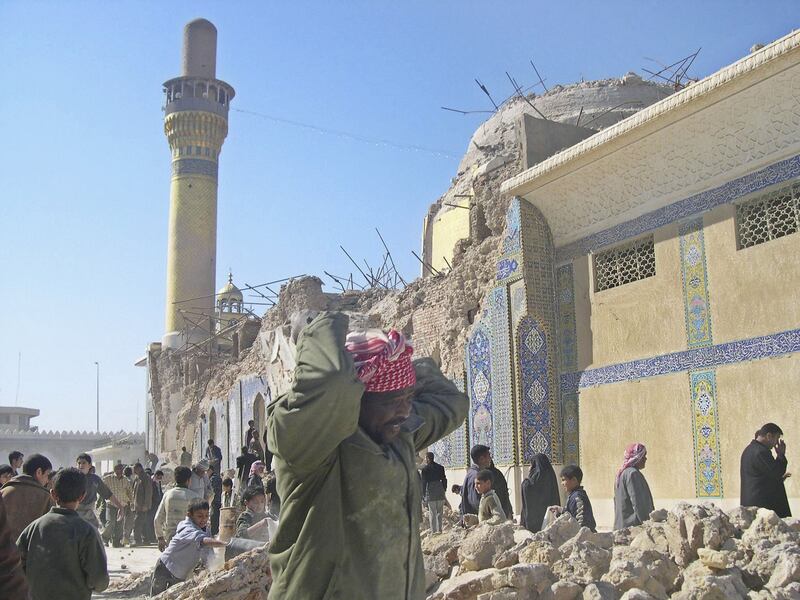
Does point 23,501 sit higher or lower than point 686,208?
lower

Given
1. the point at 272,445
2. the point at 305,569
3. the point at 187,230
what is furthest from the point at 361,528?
the point at 187,230

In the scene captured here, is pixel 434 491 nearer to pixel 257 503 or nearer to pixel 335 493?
pixel 257 503

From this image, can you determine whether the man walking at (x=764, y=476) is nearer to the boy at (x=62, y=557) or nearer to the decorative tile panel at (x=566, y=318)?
the decorative tile panel at (x=566, y=318)

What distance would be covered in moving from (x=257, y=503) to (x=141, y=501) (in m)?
7.06

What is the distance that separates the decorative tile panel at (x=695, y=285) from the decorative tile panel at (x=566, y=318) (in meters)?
1.81

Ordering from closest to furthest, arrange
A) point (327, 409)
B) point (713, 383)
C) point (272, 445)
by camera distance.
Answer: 1. point (327, 409)
2. point (272, 445)
3. point (713, 383)

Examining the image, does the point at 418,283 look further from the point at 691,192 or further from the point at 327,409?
the point at 327,409

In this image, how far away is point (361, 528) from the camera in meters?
2.22

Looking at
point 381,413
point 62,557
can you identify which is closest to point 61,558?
point 62,557

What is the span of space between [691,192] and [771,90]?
151 cm

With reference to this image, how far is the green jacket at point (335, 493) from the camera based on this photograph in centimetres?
208

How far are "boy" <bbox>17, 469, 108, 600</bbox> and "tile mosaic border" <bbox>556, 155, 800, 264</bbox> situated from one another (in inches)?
289

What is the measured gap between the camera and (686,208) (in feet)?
31.8

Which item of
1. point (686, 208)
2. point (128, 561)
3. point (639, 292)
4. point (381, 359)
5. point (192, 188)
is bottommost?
point (128, 561)
